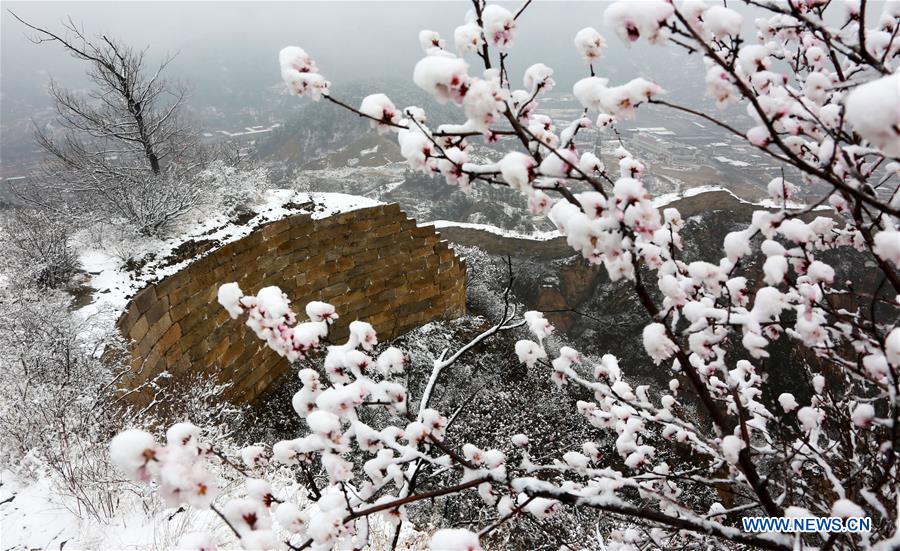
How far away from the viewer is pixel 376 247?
772cm

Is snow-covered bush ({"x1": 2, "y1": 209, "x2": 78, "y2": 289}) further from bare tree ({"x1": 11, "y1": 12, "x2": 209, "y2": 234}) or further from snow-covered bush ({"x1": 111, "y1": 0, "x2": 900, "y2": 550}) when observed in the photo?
snow-covered bush ({"x1": 111, "y1": 0, "x2": 900, "y2": 550})

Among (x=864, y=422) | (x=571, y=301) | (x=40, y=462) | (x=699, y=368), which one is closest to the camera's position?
(x=864, y=422)

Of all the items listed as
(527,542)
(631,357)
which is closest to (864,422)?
(527,542)

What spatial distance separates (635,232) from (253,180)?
7337 millimetres

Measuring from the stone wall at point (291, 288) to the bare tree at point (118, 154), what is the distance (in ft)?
3.85

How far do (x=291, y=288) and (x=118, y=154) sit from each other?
3496mm

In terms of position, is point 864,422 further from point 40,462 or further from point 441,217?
point 441,217

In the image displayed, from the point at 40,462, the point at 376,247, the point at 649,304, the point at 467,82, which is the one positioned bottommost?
the point at 40,462

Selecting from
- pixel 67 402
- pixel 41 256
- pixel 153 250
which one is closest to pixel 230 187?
pixel 153 250

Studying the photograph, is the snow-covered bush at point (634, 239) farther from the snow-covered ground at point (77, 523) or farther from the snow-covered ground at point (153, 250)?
the snow-covered ground at point (153, 250)

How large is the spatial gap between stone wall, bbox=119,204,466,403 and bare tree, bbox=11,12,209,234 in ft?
3.85

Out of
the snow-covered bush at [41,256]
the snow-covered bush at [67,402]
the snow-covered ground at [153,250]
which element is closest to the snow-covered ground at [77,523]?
the snow-covered bush at [67,402]

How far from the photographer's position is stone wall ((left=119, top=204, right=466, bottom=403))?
5.18 meters

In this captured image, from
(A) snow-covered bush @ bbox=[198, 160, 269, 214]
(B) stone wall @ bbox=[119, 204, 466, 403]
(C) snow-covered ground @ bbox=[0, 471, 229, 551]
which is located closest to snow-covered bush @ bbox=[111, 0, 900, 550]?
(C) snow-covered ground @ bbox=[0, 471, 229, 551]
